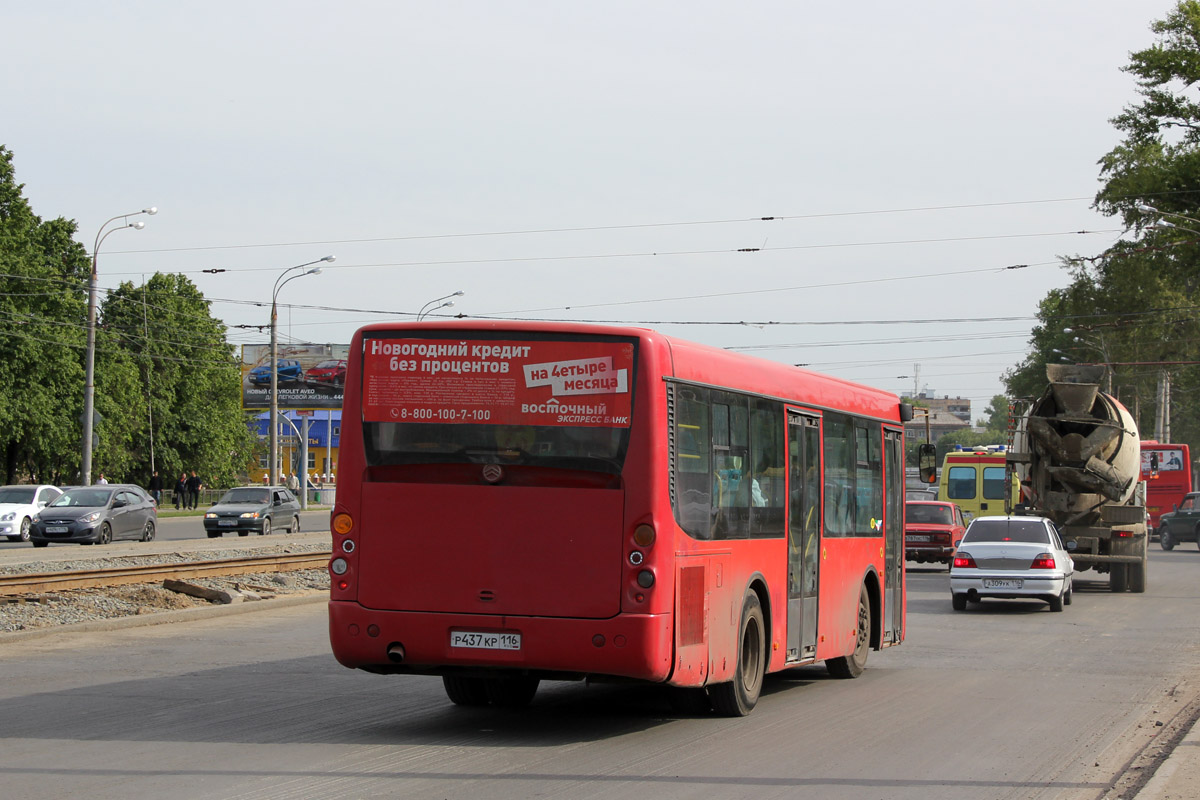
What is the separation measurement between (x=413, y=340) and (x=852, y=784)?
408 cm

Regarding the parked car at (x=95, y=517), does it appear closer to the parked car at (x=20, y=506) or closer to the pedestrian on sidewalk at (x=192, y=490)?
the parked car at (x=20, y=506)

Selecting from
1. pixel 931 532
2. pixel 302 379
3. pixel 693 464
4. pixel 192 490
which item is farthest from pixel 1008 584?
pixel 302 379

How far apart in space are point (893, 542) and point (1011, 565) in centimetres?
770

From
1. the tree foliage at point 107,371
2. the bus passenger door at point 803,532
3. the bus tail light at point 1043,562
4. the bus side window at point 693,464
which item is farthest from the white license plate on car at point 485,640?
the tree foliage at point 107,371

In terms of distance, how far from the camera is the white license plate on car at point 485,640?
31.4 ft

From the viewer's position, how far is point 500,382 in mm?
9758

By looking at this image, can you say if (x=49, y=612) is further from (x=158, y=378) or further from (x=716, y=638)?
(x=158, y=378)

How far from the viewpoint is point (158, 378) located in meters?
82.4

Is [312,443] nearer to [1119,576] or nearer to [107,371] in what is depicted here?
[107,371]

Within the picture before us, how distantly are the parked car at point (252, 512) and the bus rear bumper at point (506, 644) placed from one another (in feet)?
111

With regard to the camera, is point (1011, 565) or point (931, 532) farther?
point (931, 532)

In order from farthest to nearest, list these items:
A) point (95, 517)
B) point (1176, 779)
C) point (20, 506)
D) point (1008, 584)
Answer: point (20, 506), point (95, 517), point (1008, 584), point (1176, 779)

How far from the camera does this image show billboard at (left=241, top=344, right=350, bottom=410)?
246 feet

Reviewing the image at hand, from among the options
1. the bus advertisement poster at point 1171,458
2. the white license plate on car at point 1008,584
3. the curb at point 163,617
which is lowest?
the curb at point 163,617
